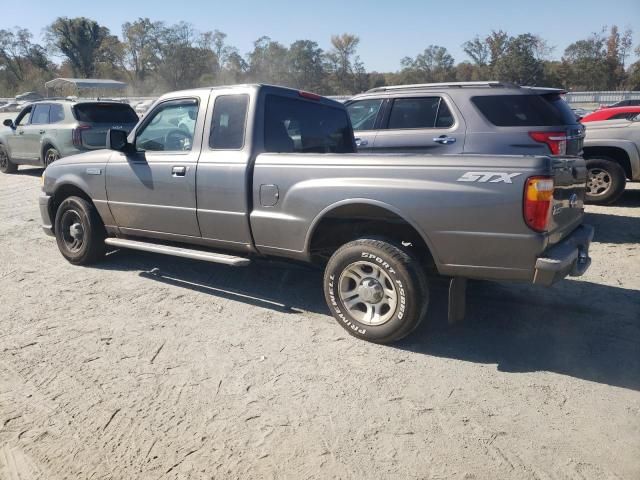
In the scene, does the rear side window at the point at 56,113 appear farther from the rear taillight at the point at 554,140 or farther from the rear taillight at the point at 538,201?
the rear taillight at the point at 538,201

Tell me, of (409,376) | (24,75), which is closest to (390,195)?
(409,376)

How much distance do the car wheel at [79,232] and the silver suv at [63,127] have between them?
556 cm

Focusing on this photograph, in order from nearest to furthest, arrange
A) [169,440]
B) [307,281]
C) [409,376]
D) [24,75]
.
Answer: [169,440] → [409,376] → [307,281] → [24,75]

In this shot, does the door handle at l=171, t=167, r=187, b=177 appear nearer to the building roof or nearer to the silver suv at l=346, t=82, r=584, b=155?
the silver suv at l=346, t=82, r=584, b=155

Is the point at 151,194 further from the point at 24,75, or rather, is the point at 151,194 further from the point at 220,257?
the point at 24,75

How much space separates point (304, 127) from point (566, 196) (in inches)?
91.2

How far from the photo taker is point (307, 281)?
16.7ft

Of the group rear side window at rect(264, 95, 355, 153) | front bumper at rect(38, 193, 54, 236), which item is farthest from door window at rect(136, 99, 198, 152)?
front bumper at rect(38, 193, 54, 236)

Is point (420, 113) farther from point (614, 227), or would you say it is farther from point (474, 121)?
point (614, 227)

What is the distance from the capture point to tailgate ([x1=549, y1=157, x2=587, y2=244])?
3166 mm

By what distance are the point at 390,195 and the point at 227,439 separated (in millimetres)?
1848

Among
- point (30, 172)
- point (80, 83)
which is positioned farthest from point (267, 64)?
point (30, 172)

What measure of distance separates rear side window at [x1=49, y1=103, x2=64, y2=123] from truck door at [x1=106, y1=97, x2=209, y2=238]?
6906 millimetres

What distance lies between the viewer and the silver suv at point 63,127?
10469mm
